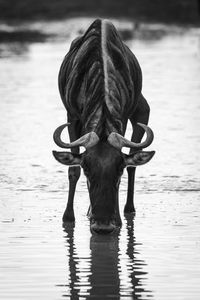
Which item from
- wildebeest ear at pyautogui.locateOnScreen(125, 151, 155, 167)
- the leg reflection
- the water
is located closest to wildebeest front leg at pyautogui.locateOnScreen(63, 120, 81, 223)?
the water

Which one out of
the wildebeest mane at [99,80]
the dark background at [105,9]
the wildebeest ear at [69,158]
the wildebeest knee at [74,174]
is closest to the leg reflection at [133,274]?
the wildebeest ear at [69,158]

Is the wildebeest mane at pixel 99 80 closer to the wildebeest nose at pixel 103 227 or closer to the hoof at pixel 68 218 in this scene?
the wildebeest nose at pixel 103 227

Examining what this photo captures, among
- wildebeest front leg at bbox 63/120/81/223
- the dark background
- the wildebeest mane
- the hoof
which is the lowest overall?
the dark background

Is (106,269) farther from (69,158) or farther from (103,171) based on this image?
(69,158)

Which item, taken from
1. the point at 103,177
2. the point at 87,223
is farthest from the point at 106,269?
the point at 87,223

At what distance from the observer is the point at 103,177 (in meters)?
10.3

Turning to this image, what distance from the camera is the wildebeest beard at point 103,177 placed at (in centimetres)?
1027

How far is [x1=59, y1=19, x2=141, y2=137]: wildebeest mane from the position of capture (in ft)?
35.7

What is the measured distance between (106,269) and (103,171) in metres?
0.96

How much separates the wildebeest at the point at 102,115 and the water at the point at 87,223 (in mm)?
322

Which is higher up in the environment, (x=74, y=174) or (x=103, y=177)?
(x=103, y=177)

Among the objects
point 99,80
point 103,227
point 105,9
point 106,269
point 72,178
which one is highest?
point 99,80

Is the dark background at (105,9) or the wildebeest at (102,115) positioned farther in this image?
the dark background at (105,9)

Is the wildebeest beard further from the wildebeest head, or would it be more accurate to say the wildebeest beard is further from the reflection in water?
the reflection in water
